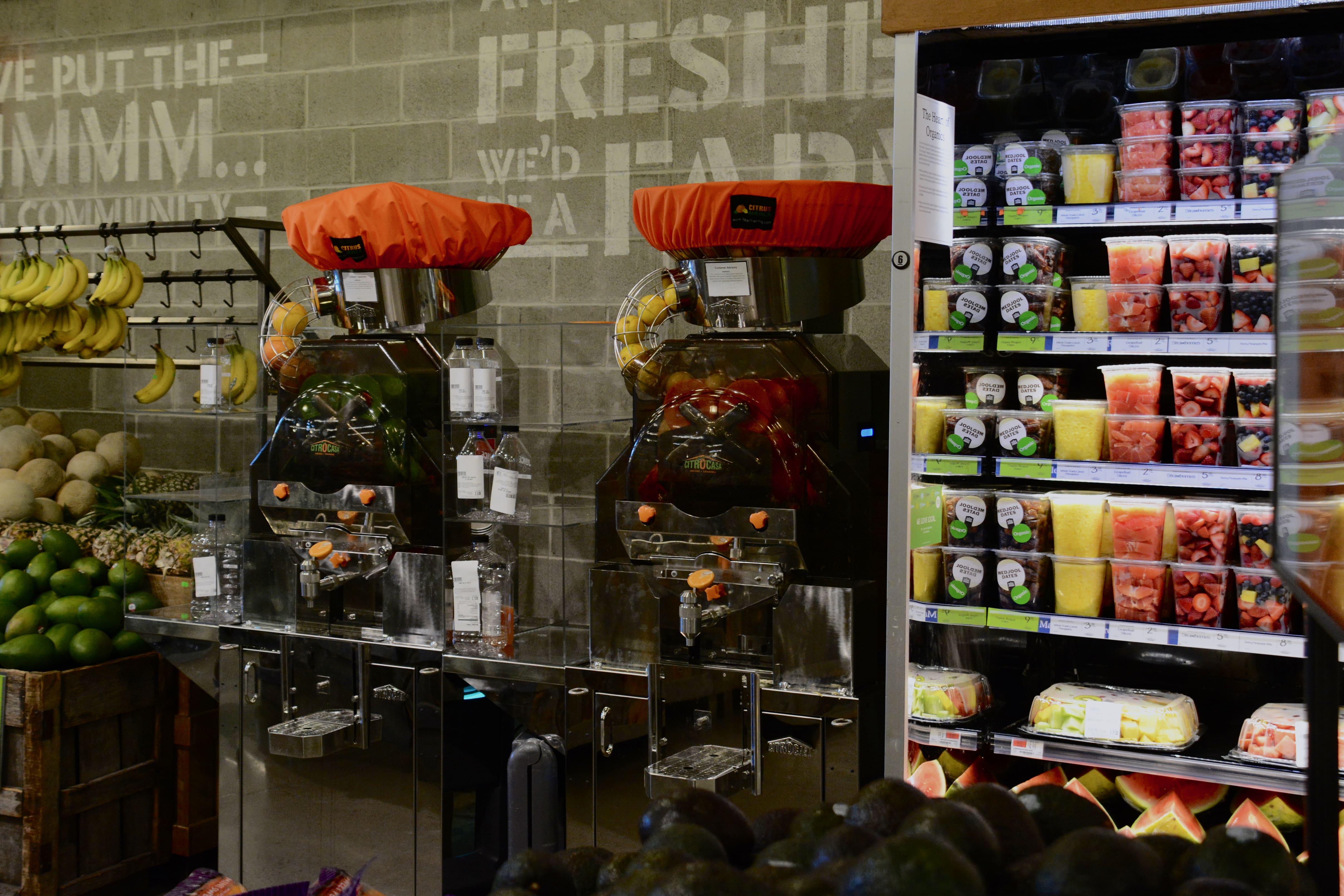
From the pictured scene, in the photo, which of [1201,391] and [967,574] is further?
[967,574]

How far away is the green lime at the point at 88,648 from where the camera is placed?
13.8ft

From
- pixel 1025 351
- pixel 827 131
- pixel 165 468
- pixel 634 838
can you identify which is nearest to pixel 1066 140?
pixel 1025 351

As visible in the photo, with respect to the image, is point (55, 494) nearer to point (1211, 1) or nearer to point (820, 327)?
point (820, 327)

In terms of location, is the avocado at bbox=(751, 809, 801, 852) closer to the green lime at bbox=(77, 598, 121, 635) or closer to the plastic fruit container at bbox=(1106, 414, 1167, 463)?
the plastic fruit container at bbox=(1106, 414, 1167, 463)

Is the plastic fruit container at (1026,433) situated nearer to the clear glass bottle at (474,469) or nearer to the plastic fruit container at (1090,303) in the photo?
the plastic fruit container at (1090,303)

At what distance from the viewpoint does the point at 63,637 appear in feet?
13.9

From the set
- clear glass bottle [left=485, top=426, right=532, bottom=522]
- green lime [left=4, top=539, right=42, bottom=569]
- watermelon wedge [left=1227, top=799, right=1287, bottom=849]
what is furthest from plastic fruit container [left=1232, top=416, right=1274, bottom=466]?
green lime [left=4, top=539, right=42, bottom=569]

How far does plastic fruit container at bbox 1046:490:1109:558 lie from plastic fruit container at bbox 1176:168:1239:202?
0.68 m

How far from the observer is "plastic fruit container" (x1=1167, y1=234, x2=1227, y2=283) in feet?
8.87

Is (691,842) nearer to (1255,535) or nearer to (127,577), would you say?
(1255,535)

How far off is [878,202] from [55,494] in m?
3.57

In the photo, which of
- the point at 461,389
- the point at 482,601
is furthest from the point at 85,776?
the point at 461,389

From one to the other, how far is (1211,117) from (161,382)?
3.67 metres

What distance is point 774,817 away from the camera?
117 centimetres
